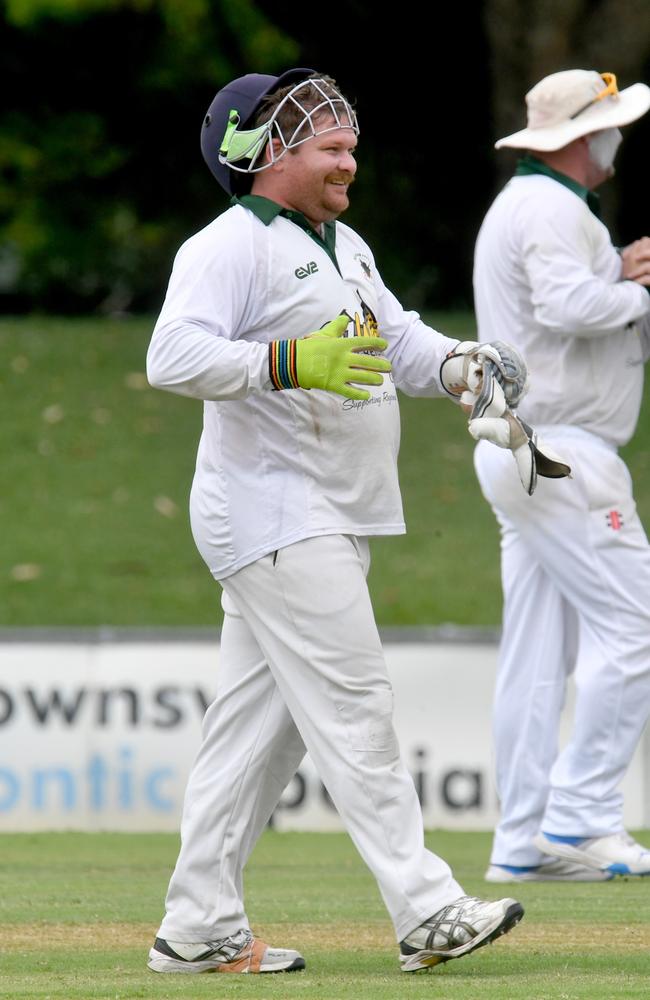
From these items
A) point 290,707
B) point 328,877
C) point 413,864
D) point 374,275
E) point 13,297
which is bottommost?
point 328,877

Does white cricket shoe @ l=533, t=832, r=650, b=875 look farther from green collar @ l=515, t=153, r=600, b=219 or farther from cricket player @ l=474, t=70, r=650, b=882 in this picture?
green collar @ l=515, t=153, r=600, b=219

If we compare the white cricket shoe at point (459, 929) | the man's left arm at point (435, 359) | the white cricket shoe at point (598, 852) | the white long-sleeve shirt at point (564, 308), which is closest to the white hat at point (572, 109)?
the white long-sleeve shirt at point (564, 308)

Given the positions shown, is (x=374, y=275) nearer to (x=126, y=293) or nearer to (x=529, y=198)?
(x=529, y=198)

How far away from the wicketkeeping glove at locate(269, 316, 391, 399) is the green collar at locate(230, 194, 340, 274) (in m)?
0.41

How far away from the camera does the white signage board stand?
8.89 metres

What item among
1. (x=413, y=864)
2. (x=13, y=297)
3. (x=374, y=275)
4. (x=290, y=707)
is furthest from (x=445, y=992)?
(x=13, y=297)

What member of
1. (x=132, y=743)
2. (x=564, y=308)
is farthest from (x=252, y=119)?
(x=132, y=743)

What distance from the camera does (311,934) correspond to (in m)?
5.31

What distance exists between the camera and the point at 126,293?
1005 inches

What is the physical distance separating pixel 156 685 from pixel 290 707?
4379 mm

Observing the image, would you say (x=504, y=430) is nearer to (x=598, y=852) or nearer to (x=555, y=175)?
(x=555, y=175)

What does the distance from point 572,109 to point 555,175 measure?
0.22 m

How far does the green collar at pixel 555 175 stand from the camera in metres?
6.54

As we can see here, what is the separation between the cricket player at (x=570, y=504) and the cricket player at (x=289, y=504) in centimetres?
144
